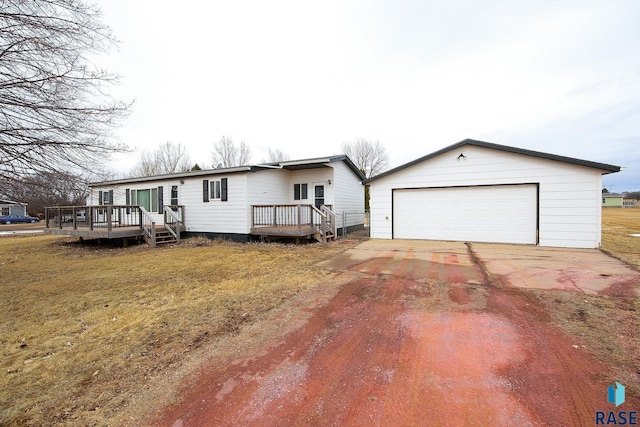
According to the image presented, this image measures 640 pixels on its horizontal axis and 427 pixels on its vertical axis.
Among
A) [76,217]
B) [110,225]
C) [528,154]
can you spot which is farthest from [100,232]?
[528,154]

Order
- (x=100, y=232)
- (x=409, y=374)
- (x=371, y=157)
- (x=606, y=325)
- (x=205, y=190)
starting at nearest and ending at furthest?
(x=409, y=374), (x=606, y=325), (x=100, y=232), (x=205, y=190), (x=371, y=157)

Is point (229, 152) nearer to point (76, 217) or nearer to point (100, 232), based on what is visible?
point (76, 217)

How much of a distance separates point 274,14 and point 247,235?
9.02 metres

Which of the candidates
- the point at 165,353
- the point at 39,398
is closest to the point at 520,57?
the point at 165,353

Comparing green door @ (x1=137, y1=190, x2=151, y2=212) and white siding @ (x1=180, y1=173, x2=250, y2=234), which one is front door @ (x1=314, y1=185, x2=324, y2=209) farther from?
green door @ (x1=137, y1=190, x2=151, y2=212)

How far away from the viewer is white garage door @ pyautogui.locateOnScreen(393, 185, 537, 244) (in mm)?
10297

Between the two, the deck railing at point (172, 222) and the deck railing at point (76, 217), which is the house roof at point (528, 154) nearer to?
the deck railing at point (172, 222)

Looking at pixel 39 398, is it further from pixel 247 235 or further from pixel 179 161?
pixel 179 161

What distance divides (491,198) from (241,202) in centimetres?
1024

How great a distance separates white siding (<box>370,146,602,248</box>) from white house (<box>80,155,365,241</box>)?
404cm

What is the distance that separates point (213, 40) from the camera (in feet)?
39.1

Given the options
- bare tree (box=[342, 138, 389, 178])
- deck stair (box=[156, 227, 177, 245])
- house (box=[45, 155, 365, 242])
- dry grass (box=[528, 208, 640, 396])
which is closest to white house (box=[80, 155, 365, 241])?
house (box=[45, 155, 365, 242])

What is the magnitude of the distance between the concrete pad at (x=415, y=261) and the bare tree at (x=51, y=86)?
19.7 feet

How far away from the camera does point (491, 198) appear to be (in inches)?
423
